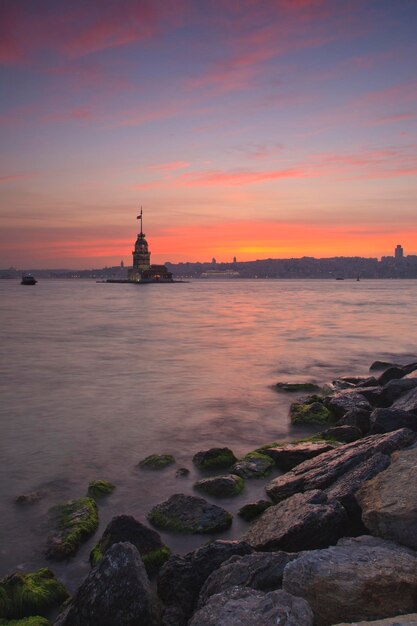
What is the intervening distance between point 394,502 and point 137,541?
2755 mm

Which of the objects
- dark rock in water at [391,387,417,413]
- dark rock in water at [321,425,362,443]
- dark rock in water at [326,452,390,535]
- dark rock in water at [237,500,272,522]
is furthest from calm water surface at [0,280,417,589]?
dark rock in water at [391,387,417,413]

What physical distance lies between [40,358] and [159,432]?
12.9 metres

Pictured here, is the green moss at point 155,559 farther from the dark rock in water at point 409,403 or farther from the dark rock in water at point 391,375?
the dark rock in water at point 391,375

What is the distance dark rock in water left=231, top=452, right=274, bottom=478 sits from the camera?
26.2ft

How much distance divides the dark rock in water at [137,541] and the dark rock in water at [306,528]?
100cm

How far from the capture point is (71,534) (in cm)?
610

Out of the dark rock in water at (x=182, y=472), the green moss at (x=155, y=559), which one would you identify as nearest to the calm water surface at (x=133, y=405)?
the dark rock in water at (x=182, y=472)

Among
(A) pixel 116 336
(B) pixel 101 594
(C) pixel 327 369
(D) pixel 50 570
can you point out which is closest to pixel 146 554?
(D) pixel 50 570

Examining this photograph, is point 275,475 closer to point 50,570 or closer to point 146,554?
point 146,554

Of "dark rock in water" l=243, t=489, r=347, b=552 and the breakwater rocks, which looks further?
"dark rock in water" l=243, t=489, r=347, b=552

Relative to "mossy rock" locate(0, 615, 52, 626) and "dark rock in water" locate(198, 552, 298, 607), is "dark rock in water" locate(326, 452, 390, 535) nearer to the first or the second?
"dark rock in water" locate(198, 552, 298, 607)

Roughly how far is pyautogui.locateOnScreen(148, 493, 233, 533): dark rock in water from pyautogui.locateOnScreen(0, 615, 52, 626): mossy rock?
82.8 inches

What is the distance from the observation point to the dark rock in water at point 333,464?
6.49m

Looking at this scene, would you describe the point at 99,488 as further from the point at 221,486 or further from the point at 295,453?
the point at 295,453
